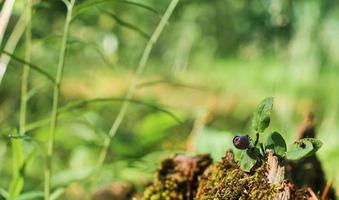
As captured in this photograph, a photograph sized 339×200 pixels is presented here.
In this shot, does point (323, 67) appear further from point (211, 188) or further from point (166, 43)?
point (211, 188)

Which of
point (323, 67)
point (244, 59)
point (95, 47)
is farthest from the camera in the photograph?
point (244, 59)

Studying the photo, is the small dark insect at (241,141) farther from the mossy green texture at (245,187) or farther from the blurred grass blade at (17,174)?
the blurred grass blade at (17,174)

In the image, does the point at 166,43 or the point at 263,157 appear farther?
the point at 166,43

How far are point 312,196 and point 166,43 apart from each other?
4898 mm

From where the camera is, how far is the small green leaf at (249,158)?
2.51 feet

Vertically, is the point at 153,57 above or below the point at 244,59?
above

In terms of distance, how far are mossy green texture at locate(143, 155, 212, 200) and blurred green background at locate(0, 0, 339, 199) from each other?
0.32 m

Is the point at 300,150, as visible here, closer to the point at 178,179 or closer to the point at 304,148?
the point at 304,148

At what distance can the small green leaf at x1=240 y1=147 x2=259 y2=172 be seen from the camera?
0.77 metres

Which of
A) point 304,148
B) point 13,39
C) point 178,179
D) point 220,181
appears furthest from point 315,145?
point 13,39

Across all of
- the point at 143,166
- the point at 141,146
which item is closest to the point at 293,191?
the point at 143,166

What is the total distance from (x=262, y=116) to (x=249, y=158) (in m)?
0.05

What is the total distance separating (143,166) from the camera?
1.16 metres

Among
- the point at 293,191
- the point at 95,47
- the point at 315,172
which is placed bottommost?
the point at 293,191
